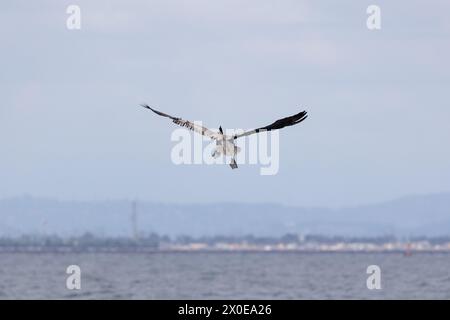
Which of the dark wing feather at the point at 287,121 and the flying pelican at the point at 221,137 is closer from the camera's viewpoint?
the flying pelican at the point at 221,137

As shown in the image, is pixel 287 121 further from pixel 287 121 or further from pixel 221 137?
pixel 221 137

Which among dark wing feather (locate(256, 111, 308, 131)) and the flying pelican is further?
dark wing feather (locate(256, 111, 308, 131))

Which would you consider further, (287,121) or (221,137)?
(287,121)

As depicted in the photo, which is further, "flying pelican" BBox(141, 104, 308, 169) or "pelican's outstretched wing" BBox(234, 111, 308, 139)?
"pelican's outstretched wing" BBox(234, 111, 308, 139)

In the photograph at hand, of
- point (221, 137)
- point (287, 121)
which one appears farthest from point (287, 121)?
point (221, 137)

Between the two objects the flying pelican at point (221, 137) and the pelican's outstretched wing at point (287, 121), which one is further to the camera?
the pelican's outstretched wing at point (287, 121)

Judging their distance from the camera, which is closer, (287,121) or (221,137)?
(221,137)
